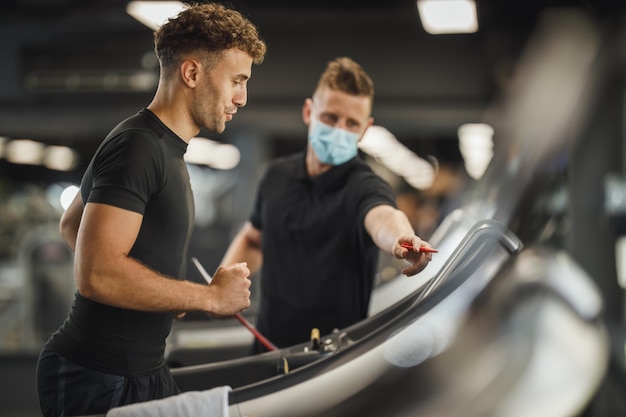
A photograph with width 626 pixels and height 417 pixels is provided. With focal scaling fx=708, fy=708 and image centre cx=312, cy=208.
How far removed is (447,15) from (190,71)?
2.97 m

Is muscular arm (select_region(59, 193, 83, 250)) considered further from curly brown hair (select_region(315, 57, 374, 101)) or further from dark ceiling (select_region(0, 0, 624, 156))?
curly brown hair (select_region(315, 57, 374, 101))

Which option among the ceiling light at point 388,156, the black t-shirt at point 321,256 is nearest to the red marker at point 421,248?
the black t-shirt at point 321,256

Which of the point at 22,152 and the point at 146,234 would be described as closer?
the point at 146,234

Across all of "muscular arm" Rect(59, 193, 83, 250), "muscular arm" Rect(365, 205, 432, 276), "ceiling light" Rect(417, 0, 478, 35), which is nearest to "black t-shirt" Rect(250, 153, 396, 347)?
"muscular arm" Rect(365, 205, 432, 276)

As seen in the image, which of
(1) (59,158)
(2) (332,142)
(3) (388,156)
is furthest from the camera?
(3) (388,156)

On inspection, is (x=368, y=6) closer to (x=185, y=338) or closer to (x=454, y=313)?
(x=185, y=338)

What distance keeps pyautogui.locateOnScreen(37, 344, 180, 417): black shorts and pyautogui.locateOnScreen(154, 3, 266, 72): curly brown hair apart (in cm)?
50

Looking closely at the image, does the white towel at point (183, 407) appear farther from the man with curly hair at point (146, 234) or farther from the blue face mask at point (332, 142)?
the blue face mask at point (332, 142)

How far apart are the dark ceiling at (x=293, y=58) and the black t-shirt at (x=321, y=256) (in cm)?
50

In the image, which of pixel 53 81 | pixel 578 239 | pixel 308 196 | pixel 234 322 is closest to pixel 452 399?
pixel 308 196

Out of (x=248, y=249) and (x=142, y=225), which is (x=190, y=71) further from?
(x=248, y=249)

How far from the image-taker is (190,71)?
3.58 ft

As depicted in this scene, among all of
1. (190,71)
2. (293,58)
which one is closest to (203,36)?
(190,71)

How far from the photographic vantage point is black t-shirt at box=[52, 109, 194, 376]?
104 cm
